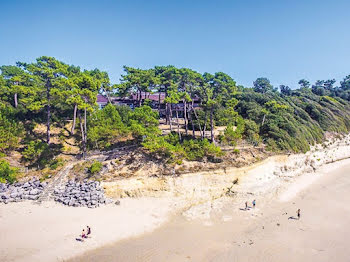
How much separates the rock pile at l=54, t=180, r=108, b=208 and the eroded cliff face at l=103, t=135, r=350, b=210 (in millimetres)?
1310

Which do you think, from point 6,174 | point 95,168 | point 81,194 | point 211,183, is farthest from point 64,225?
point 211,183

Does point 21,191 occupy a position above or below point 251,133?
below

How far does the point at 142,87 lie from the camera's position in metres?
43.0

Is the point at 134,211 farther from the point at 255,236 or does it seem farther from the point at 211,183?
the point at 255,236

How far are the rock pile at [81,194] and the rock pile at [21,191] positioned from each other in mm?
2400

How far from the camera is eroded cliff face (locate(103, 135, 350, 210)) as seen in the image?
88.6 feet

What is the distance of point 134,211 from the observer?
78.5 feet

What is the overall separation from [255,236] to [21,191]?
2683 cm

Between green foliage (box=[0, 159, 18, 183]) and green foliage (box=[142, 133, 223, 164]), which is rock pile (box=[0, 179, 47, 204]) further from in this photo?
green foliage (box=[142, 133, 223, 164])

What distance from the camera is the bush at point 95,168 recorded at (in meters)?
28.1

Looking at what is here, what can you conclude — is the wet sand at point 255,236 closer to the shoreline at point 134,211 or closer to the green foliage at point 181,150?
the shoreline at point 134,211

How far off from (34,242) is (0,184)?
12.6 metres

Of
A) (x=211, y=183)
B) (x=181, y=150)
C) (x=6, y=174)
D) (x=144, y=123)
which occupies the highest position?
(x=144, y=123)

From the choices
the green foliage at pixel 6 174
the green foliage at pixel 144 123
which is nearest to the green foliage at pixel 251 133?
the green foliage at pixel 144 123
